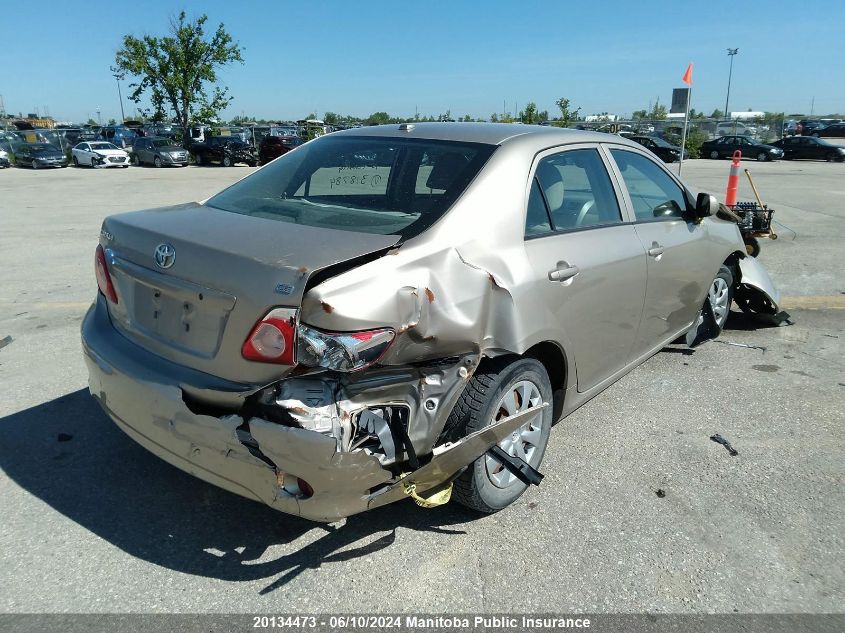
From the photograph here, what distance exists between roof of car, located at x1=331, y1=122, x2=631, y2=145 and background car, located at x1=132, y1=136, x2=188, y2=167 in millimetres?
31947

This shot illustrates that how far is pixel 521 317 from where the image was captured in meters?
2.83

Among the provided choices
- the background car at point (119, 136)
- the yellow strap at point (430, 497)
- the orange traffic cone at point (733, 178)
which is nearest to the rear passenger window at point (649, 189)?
the yellow strap at point (430, 497)

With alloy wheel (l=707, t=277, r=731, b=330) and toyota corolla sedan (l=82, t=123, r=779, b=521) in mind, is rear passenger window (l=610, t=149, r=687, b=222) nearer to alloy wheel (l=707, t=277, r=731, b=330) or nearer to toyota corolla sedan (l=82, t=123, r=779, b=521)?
toyota corolla sedan (l=82, t=123, r=779, b=521)

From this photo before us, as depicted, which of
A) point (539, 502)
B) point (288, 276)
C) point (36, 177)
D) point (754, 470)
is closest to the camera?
point (288, 276)

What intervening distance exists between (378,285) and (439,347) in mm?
371

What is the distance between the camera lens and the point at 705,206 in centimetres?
443

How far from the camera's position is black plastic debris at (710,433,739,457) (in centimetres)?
368

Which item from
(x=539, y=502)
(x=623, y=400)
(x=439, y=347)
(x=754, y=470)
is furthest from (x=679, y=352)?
(x=439, y=347)

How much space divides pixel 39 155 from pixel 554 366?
35435 millimetres

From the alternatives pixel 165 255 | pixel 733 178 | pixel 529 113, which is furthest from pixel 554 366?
pixel 529 113

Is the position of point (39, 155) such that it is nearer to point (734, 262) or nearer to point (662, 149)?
point (662, 149)

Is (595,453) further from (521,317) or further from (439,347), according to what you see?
(439,347)

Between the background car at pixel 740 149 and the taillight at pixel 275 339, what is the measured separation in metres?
38.5

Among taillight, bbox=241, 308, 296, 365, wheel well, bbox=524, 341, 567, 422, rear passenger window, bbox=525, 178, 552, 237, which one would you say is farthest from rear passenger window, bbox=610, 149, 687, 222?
taillight, bbox=241, 308, 296, 365
